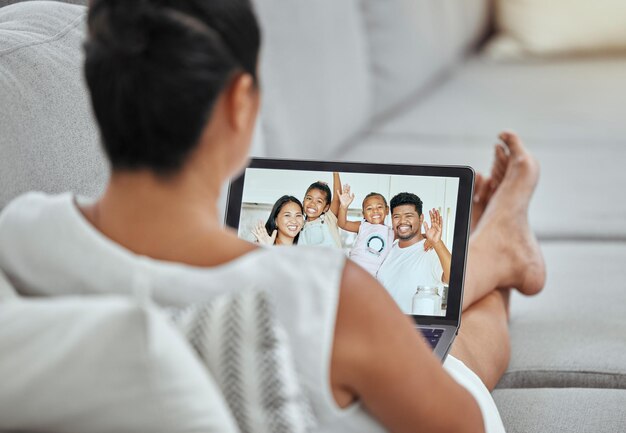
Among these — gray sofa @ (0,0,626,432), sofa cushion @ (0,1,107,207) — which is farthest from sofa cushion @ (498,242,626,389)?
sofa cushion @ (0,1,107,207)

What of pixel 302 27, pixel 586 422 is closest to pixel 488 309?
pixel 586 422

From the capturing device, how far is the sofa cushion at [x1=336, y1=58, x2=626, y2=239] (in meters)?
2.01

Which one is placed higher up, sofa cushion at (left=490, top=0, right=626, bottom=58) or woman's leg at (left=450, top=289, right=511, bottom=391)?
sofa cushion at (left=490, top=0, right=626, bottom=58)

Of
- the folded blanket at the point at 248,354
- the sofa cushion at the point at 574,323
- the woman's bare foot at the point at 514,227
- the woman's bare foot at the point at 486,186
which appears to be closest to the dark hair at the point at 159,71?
the folded blanket at the point at 248,354

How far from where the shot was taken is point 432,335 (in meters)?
1.21

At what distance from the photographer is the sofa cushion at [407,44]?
8.87 ft

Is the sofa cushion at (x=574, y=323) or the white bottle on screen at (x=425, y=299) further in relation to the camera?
the sofa cushion at (x=574, y=323)

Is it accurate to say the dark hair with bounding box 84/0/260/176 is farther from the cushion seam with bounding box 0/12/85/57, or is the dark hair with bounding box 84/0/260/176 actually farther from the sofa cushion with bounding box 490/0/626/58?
the sofa cushion with bounding box 490/0/626/58

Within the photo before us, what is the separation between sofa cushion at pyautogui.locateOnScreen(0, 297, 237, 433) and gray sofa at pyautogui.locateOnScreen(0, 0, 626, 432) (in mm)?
419

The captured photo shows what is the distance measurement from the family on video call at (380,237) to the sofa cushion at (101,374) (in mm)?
599

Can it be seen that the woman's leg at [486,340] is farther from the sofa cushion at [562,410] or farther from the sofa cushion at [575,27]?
the sofa cushion at [575,27]

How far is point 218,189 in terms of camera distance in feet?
2.63

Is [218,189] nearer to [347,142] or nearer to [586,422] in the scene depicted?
[586,422]

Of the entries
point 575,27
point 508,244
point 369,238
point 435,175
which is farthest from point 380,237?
point 575,27
